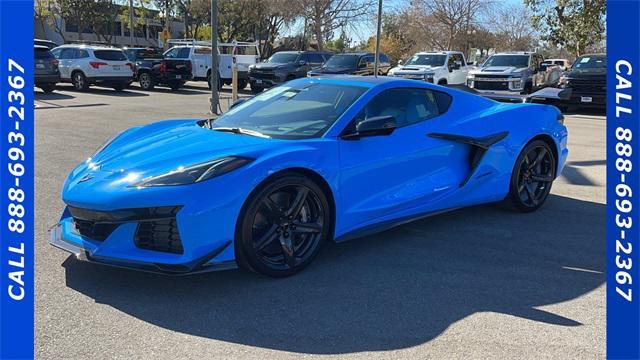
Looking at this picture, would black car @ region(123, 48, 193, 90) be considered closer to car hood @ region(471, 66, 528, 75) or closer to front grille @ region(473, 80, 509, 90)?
car hood @ region(471, 66, 528, 75)

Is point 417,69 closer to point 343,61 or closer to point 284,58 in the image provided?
point 343,61

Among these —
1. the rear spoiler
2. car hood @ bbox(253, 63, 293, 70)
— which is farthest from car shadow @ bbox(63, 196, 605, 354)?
car hood @ bbox(253, 63, 293, 70)

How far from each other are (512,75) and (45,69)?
15537 mm

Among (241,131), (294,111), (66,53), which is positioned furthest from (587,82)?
(66,53)

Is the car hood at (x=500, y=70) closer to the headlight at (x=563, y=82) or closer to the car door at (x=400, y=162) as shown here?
the headlight at (x=563, y=82)

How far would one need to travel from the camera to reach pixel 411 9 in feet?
164

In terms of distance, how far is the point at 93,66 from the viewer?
21.0 meters

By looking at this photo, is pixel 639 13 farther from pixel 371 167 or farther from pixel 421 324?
pixel 371 167

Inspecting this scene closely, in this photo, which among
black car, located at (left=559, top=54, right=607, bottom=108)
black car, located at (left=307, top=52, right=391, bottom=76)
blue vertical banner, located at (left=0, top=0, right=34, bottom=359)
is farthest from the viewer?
black car, located at (left=307, top=52, right=391, bottom=76)

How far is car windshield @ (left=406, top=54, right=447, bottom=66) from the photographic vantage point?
2031cm

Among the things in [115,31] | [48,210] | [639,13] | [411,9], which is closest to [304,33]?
[411,9]

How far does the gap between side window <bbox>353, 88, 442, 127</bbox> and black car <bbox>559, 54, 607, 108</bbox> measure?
1387cm

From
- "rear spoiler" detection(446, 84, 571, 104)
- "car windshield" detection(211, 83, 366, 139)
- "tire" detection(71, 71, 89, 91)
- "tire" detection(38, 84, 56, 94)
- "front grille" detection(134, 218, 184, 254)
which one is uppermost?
"tire" detection(71, 71, 89, 91)

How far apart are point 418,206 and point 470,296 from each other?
115cm
